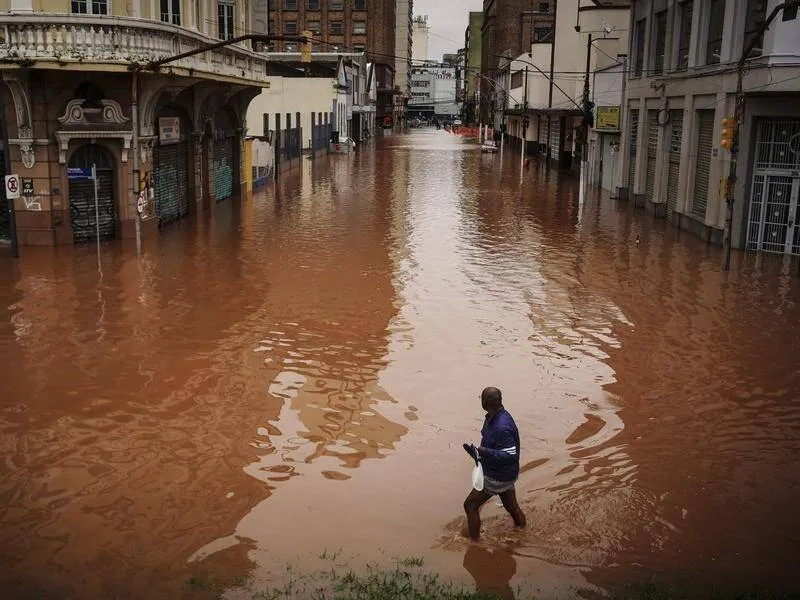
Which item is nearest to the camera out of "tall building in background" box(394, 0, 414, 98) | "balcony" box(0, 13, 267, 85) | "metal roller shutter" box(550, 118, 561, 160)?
"balcony" box(0, 13, 267, 85)

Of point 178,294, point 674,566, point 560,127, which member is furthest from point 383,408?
point 560,127

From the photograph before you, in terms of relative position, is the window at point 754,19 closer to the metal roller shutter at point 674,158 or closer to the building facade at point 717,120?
the building facade at point 717,120

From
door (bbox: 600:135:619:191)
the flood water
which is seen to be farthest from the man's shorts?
door (bbox: 600:135:619:191)

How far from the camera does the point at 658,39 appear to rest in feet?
110

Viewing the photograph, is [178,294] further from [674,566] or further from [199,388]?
[674,566]

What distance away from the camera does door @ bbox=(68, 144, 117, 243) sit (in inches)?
894

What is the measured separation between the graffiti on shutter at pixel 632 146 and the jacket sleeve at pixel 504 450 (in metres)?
30.7

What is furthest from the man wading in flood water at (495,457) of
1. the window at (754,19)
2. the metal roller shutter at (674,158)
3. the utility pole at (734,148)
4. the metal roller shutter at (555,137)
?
the metal roller shutter at (555,137)

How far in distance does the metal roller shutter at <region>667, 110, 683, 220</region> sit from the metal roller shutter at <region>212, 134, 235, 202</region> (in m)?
17.4

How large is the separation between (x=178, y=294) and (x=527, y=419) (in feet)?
30.6

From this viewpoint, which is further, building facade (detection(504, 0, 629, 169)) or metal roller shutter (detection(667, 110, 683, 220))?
building facade (detection(504, 0, 629, 169))

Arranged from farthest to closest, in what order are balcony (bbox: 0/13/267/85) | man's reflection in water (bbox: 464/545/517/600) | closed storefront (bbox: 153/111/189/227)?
closed storefront (bbox: 153/111/189/227) → balcony (bbox: 0/13/267/85) → man's reflection in water (bbox: 464/545/517/600)

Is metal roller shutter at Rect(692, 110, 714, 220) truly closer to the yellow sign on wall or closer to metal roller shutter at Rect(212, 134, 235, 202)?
the yellow sign on wall

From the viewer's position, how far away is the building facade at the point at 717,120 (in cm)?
2216
